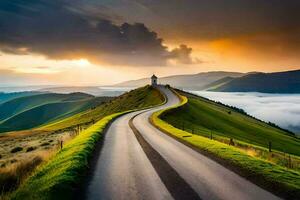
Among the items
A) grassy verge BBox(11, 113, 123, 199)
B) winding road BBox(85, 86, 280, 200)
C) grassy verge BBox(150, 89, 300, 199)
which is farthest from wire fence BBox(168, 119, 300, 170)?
grassy verge BBox(11, 113, 123, 199)

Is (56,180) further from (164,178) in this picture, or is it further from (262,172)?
(262,172)

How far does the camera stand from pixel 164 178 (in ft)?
61.5

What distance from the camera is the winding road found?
15.6 metres

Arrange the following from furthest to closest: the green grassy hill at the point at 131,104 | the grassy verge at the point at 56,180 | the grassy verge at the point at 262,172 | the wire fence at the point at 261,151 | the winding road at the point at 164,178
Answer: the green grassy hill at the point at 131,104
the wire fence at the point at 261,151
the grassy verge at the point at 262,172
the winding road at the point at 164,178
the grassy verge at the point at 56,180

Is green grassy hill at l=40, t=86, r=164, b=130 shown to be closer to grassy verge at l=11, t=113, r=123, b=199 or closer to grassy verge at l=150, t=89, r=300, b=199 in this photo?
grassy verge at l=150, t=89, r=300, b=199

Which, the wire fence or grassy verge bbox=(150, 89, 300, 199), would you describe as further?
the wire fence

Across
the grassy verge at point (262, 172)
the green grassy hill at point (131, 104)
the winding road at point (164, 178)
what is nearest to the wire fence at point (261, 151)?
the grassy verge at point (262, 172)

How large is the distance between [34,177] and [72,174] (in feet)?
6.54

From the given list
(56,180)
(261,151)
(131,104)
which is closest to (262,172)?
(56,180)

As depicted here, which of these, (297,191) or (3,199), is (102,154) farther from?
(297,191)

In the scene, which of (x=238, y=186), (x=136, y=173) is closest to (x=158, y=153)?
(x=136, y=173)

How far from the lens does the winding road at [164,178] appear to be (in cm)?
1562

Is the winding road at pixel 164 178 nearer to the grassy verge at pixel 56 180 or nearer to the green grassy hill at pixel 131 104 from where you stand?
the grassy verge at pixel 56 180

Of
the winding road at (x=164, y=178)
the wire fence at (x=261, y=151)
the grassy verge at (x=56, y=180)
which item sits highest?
the grassy verge at (x=56, y=180)
